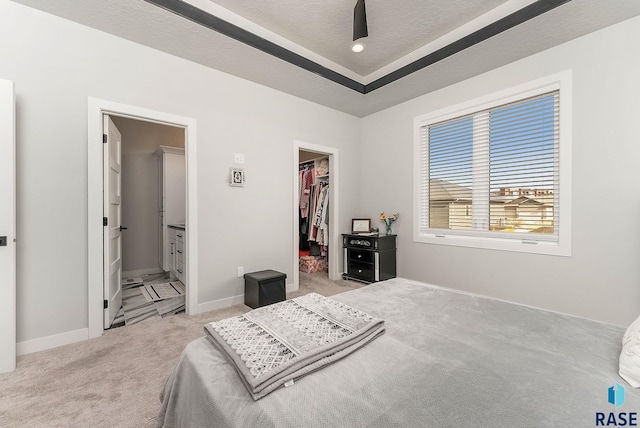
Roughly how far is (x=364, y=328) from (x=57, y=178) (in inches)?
103

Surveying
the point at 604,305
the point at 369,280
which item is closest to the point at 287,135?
the point at 369,280

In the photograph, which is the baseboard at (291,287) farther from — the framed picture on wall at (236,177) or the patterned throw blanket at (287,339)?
the patterned throw blanket at (287,339)

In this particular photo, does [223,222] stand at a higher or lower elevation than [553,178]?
lower

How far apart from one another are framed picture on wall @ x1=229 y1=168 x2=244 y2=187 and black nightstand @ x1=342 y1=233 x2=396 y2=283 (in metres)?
1.78

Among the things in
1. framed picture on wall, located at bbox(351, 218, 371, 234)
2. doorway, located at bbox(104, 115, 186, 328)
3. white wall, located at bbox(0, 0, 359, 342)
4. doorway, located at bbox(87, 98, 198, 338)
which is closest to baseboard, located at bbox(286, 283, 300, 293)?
white wall, located at bbox(0, 0, 359, 342)

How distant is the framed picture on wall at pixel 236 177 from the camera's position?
3020 mm

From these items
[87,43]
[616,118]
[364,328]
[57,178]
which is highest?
[87,43]

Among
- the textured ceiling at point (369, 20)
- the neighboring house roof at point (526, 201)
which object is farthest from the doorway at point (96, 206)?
the neighboring house roof at point (526, 201)

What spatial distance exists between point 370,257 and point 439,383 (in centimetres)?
296

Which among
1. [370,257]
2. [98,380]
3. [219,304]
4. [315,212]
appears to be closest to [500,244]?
[370,257]

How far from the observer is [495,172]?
304 centimetres

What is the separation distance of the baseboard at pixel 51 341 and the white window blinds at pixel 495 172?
12.3ft

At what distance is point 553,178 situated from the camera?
263 cm

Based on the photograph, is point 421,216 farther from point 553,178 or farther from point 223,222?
point 223,222
